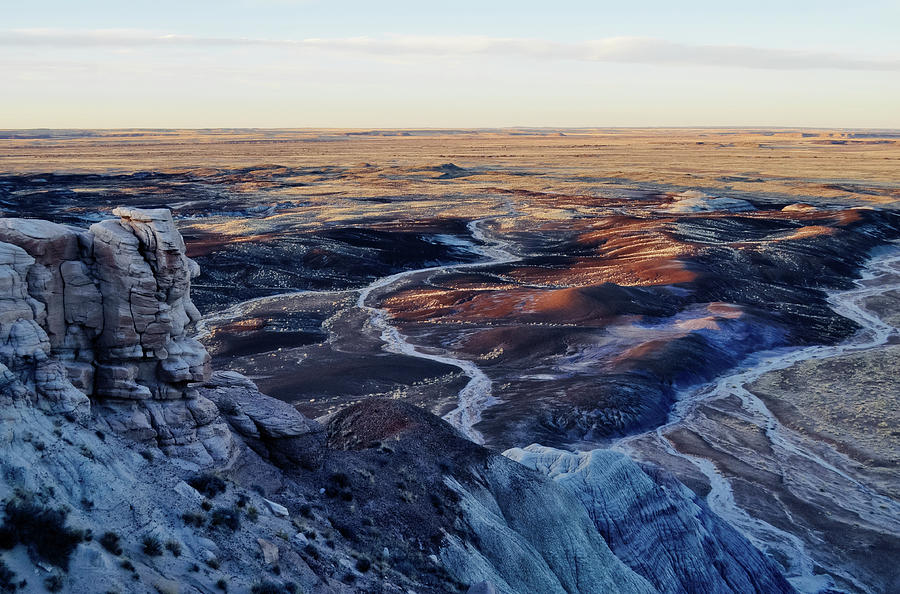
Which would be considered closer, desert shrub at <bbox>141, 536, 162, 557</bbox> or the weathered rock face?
desert shrub at <bbox>141, 536, 162, 557</bbox>

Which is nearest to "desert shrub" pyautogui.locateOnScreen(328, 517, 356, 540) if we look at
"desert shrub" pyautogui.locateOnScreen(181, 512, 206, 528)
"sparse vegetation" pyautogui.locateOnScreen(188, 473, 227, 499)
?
"sparse vegetation" pyautogui.locateOnScreen(188, 473, 227, 499)

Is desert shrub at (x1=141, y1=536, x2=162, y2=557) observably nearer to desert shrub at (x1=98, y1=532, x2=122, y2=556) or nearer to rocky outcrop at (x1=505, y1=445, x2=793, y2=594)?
desert shrub at (x1=98, y1=532, x2=122, y2=556)

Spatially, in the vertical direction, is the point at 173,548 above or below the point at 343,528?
above

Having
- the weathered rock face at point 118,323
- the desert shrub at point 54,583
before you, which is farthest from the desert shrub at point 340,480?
the desert shrub at point 54,583

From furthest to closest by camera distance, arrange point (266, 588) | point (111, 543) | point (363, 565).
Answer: point (363, 565) → point (266, 588) → point (111, 543)

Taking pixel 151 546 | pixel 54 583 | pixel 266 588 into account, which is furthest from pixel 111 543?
pixel 266 588

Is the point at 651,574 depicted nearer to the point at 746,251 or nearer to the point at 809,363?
the point at 809,363

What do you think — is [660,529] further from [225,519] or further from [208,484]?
[225,519]
